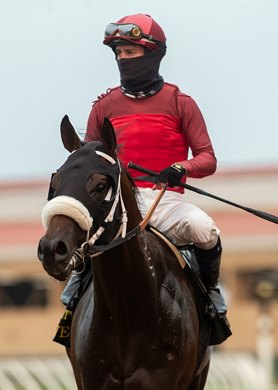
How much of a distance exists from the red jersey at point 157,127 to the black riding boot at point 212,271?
51cm

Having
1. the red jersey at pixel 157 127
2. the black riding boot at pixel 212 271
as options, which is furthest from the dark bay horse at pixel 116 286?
the red jersey at pixel 157 127

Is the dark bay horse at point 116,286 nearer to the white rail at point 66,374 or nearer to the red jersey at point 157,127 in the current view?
the red jersey at point 157,127

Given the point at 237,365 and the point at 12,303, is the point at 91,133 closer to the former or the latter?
the point at 237,365

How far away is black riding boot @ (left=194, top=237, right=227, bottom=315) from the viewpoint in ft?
25.7

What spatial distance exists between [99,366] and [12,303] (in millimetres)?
30566

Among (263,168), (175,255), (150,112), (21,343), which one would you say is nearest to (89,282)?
(175,255)

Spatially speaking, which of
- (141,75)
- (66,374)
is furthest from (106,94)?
(66,374)

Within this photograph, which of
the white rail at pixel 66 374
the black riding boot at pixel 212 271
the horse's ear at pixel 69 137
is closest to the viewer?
the horse's ear at pixel 69 137

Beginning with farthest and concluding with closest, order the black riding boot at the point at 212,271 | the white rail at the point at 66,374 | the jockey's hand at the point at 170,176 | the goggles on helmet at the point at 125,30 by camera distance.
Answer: the white rail at the point at 66,374 → the black riding boot at the point at 212,271 → the goggles on helmet at the point at 125,30 → the jockey's hand at the point at 170,176

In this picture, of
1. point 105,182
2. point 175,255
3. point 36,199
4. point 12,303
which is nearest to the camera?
point 105,182

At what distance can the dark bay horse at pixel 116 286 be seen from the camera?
6.40 meters

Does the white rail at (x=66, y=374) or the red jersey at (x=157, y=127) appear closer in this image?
the red jersey at (x=157, y=127)

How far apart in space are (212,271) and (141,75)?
1.29 m

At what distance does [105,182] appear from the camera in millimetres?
6551
